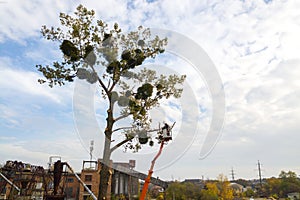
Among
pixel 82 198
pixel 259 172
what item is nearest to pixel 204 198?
pixel 82 198

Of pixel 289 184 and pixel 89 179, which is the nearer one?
pixel 89 179

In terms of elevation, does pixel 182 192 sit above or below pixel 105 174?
below

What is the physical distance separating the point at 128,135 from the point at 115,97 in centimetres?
176

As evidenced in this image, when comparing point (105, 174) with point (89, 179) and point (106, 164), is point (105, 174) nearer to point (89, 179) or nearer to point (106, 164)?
point (106, 164)

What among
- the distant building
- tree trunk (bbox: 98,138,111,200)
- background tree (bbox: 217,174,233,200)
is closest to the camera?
tree trunk (bbox: 98,138,111,200)

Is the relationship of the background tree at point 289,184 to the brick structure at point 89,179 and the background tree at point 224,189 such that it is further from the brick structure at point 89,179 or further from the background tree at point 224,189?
the brick structure at point 89,179

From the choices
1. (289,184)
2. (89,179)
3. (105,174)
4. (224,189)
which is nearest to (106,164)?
(105,174)

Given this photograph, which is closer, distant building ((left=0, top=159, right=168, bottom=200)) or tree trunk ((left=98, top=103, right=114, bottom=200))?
tree trunk ((left=98, top=103, right=114, bottom=200))

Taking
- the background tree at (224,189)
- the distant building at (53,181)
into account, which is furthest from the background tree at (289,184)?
the distant building at (53,181)

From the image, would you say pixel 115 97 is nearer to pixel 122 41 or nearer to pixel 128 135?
pixel 128 135

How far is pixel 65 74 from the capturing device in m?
11.5

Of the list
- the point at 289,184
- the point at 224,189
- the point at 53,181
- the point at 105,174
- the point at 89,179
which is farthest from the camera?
the point at 289,184

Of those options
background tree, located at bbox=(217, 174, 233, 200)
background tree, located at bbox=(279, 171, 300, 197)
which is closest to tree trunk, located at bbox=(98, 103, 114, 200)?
background tree, located at bbox=(217, 174, 233, 200)

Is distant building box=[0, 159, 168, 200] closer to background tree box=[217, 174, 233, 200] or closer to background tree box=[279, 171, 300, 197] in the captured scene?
background tree box=[217, 174, 233, 200]
